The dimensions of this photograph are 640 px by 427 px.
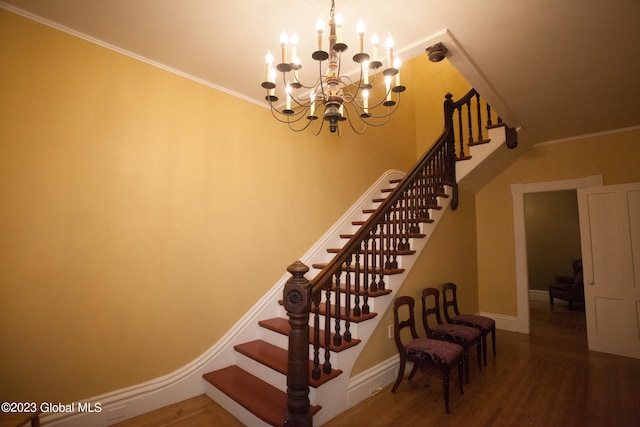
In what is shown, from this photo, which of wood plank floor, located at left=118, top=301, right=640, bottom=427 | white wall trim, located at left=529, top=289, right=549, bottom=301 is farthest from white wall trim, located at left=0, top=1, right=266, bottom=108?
white wall trim, located at left=529, top=289, right=549, bottom=301

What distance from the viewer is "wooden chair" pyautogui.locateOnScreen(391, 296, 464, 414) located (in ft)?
8.27

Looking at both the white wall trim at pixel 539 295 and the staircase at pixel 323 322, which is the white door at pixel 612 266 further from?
the white wall trim at pixel 539 295

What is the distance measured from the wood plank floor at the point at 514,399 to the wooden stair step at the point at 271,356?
14.6 inches

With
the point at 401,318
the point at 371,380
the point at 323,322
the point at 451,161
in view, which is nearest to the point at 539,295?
the point at 451,161

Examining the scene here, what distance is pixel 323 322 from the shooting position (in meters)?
2.90

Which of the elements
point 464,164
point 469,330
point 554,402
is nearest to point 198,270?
point 469,330

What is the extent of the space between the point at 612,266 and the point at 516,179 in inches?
65.7

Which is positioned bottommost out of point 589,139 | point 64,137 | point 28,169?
point 28,169

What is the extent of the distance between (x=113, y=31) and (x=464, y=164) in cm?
408

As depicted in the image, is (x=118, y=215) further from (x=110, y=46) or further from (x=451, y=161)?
(x=451, y=161)

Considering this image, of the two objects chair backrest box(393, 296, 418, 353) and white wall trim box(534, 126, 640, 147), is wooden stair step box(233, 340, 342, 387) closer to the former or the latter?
chair backrest box(393, 296, 418, 353)

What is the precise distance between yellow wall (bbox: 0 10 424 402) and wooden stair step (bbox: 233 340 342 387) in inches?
12.0

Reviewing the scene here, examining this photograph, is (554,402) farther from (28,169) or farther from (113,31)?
(113,31)

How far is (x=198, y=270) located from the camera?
273 centimetres
